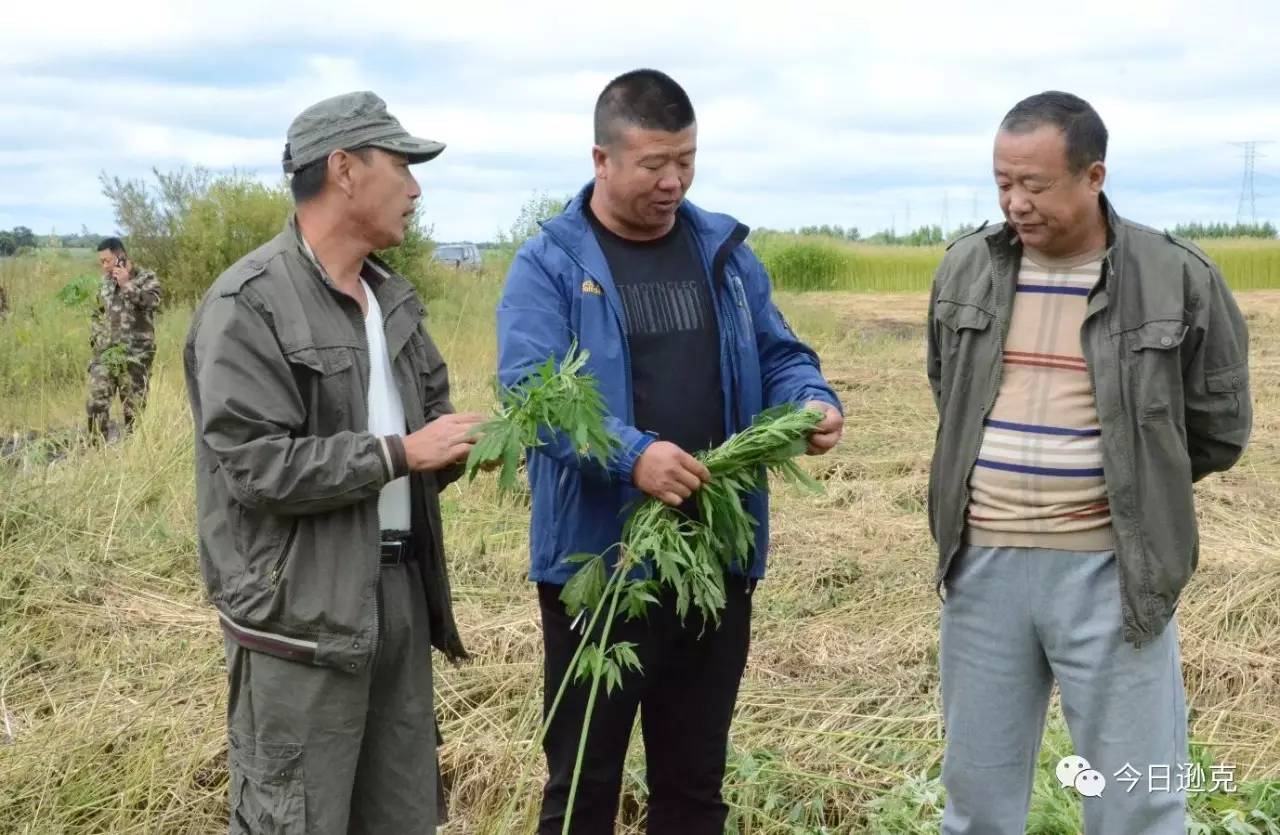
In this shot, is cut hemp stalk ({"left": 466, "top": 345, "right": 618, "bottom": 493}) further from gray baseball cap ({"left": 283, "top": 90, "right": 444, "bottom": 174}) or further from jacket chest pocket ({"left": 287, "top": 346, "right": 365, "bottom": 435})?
gray baseball cap ({"left": 283, "top": 90, "right": 444, "bottom": 174})

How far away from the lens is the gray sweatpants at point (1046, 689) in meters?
2.74

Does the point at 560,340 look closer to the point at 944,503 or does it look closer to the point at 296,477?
the point at 296,477

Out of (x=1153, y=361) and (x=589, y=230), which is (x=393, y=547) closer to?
(x=589, y=230)

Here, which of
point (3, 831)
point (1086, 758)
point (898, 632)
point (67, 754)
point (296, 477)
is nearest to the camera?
point (296, 477)

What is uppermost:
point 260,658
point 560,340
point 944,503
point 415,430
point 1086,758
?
point 560,340

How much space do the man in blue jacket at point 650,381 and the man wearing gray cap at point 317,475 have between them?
1.08 ft

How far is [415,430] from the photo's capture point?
274 cm

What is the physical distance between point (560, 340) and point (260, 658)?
3.11 feet

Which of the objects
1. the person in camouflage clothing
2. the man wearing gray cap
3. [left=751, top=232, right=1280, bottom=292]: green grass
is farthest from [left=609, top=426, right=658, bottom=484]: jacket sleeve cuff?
[left=751, top=232, right=1280, bottom=292]: green grass

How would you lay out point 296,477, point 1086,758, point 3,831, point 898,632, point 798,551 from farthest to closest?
point 798,551 → point 898,632 → point 3,831 → point 1086,758 → point 296,477

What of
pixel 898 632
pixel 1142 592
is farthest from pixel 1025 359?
pixel 898 632

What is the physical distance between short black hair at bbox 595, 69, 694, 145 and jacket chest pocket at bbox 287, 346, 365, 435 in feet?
2.67

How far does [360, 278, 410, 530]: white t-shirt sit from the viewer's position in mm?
2695

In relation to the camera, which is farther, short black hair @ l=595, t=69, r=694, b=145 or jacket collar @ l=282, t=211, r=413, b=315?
short black hair @ l=595, t=69, r=694, b=145
